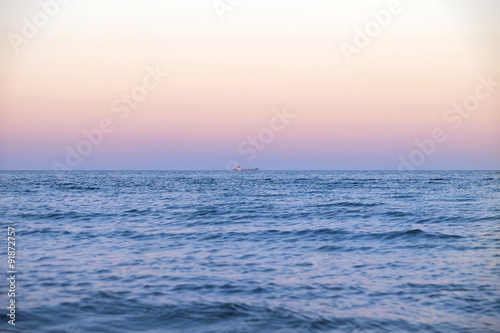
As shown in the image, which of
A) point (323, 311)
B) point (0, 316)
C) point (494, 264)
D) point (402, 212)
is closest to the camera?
point (0, 316)

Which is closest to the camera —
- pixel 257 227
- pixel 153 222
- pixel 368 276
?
pixel 368 276

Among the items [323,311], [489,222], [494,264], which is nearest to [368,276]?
[323,311]

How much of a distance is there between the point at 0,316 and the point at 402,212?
24232 mm

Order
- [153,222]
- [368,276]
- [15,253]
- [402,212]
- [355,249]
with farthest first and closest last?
[402,212] < [153,222] < [355,249] < [15,253] < [368,276]

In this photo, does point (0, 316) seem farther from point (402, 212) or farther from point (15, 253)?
point (402, 212)

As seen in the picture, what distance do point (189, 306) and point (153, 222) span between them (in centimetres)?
1548

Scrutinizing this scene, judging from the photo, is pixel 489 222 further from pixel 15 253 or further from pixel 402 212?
pixel 15 253

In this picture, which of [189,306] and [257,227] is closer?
[189,306]

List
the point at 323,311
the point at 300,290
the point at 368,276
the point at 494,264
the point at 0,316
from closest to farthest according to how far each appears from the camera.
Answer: the point at 0,316 < the point at 323,311 < the point at 300,290 < the point at 368,276 < the point at 494,264

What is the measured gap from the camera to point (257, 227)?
22250mm

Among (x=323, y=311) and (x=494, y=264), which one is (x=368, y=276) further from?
(x=494, y=264)

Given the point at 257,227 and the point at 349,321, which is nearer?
the point at 349,321

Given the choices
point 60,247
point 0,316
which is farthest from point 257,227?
point 0,316

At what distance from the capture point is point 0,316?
8.73 metres
